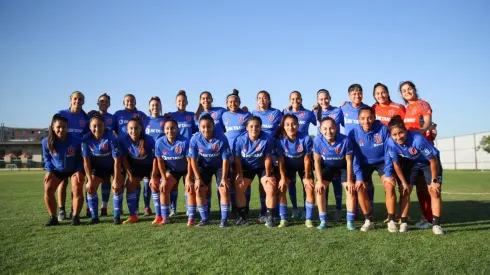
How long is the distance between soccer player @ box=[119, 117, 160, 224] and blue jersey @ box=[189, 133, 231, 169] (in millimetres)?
843

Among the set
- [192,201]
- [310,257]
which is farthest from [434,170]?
[192,201]

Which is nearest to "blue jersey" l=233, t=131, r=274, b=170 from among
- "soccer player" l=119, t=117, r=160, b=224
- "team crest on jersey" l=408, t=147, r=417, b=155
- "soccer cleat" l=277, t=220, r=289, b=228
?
"soccer cleat" l=277, t=220, r=289, b=228

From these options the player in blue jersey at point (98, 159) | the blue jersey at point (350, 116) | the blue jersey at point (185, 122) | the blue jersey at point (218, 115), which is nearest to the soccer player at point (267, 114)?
the blue jersey at point (218, 115)

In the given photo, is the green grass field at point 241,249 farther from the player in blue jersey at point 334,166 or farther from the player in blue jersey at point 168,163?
the player in blue jersey at point 168,163

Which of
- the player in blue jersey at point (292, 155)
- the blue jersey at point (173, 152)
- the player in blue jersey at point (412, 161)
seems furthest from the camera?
the blue jersey at point (173, 152)

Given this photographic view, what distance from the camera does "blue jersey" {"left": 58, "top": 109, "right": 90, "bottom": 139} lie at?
261 inches

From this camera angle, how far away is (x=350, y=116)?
642 centimetres

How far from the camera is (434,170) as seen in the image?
16.3 feet

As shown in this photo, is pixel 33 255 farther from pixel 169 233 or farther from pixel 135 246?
pixel 169 233

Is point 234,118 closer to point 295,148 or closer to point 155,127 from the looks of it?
point 295,148

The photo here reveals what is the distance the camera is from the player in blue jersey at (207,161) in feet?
18.2

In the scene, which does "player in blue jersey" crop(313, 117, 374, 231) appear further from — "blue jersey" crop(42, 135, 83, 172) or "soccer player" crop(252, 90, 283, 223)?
"blue jersey" crop(42, 135, 83, 172)

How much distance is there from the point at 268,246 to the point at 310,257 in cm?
61

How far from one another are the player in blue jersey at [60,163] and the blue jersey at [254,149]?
2.85m
